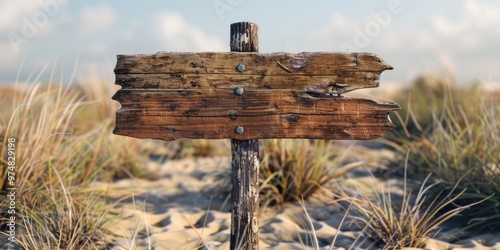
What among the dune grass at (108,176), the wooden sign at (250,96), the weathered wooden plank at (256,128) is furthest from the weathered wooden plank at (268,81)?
the dune grass at (108,176)

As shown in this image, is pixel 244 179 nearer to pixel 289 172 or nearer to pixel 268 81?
pixel 268 81

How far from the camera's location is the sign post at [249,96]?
2.77 metres

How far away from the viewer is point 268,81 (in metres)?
2.77

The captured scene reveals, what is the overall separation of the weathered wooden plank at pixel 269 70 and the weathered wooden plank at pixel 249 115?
51 mm

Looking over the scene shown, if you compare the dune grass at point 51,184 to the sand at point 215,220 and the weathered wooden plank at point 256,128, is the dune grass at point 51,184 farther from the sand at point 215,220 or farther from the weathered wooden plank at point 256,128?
the weathered wooden plank at point 256,128

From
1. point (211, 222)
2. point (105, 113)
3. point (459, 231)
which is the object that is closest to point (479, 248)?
point (459, 231)

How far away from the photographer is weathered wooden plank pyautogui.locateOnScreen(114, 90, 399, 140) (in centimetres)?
278

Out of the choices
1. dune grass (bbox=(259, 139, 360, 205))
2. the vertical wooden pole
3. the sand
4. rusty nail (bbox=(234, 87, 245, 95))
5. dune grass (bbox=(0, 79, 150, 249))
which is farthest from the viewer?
dune grass (bbox=(259, 139, 360, 205))

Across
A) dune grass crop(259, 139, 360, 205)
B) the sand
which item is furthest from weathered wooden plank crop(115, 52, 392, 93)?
dune grass crop(259, 139, 360, 205)

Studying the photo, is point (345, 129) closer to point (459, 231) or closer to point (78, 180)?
point (459, 231)

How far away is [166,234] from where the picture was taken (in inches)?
145

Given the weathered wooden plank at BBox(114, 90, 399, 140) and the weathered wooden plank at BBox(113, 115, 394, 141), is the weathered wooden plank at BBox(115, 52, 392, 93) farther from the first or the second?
the weathered wooden plank at BBox(113, 115, 394, 141)

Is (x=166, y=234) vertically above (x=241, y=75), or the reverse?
(x=241, y=75)

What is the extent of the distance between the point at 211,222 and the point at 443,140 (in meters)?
2.10
